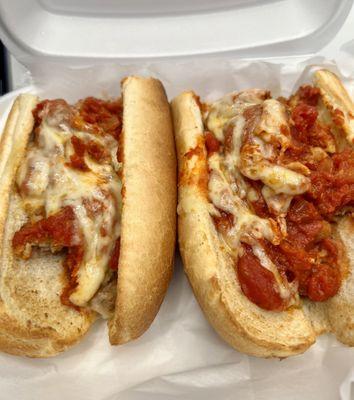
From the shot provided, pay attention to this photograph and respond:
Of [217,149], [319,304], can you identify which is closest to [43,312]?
[217,149]

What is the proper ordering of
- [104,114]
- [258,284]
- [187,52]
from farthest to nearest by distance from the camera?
[187,52] → [104,114] → [258,284]

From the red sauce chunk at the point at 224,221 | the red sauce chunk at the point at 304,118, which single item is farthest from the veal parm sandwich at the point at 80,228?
the red sauce chunk at the point at 304,118

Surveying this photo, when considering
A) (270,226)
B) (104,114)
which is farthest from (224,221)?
(104,114)

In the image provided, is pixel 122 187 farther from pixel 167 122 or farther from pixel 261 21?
pixel 261 21

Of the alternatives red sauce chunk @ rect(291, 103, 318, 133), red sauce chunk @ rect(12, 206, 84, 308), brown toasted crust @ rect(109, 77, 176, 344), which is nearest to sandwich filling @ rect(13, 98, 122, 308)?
red sauce chunk @ rect(12, 206, 84, 308)

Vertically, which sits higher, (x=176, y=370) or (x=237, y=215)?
(x=237, y=215)

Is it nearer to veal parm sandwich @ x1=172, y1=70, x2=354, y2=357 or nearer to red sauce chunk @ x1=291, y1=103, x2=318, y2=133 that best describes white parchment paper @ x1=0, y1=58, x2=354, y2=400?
veal parm sandwich @ x1=172, y1=70, x2=354, y2=357

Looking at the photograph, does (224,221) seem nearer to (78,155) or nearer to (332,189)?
(332,189)

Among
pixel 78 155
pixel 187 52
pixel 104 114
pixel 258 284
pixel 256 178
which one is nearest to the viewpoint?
pixel 258 284

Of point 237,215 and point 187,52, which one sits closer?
point 237,215
